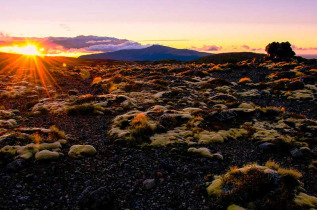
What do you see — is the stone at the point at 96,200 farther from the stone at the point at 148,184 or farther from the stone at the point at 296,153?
the stone at the point at 296,153

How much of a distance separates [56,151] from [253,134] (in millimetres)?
12955

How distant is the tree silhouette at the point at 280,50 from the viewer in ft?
261

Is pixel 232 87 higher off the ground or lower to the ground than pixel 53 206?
higher

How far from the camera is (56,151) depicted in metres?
11.7

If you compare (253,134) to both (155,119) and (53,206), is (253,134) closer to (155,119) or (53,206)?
(155,119)

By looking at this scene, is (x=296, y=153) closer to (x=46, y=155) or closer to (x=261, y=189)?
(x=261, y=189)

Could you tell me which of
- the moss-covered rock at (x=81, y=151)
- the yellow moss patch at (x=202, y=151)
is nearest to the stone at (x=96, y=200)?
the moss-covered rock at (x=81, y=151)

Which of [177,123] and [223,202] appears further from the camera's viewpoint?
[177,123]

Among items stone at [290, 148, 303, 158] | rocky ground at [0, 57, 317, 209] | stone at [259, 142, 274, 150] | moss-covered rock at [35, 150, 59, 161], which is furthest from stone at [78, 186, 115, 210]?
stone at [290, 148, 303, 158]

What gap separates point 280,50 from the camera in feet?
262

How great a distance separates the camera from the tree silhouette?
7956 cm

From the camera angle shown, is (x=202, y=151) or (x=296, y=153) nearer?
(x=296, y=153)

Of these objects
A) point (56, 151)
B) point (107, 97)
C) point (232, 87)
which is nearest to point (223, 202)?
point (56, 151)

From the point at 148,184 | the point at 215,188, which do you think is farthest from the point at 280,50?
the point at 148,184
